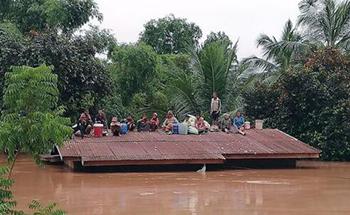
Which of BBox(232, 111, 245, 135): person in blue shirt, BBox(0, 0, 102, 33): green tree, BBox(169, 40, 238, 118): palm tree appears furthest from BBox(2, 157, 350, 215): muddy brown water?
BBox(0, 0, 102, 33): green tree

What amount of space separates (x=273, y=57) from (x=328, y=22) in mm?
3147

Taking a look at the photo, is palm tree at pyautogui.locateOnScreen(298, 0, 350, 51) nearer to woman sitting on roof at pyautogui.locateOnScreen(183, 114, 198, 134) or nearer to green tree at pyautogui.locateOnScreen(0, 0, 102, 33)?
woman sitting on roof at pyautogui.locateOnScreen(183, 114, 198, 134)

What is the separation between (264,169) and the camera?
17.6 meters

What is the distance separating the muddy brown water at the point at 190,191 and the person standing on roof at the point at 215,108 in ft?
11.9

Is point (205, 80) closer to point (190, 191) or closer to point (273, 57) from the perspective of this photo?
point (273, 57)

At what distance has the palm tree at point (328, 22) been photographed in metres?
24.7

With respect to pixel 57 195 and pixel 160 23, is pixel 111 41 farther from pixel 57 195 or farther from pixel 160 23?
pixel 57 195

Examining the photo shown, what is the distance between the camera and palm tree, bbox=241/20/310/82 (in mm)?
25219

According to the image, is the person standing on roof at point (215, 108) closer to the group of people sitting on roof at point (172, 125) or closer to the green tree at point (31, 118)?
the group of people sitting on roof at point (172, 125)

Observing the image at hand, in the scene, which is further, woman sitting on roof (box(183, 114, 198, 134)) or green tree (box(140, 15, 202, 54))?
green tree (box(140, 15, 202, 54))

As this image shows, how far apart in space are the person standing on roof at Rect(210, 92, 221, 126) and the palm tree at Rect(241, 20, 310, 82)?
4.82 metres

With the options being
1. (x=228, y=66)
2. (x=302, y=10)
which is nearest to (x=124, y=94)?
(x=228, y=66)

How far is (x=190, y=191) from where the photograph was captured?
12703 millimetres

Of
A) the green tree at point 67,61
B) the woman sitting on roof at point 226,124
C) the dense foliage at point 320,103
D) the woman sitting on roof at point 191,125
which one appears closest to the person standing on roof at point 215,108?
the woman sitting on roof at point 226,124
